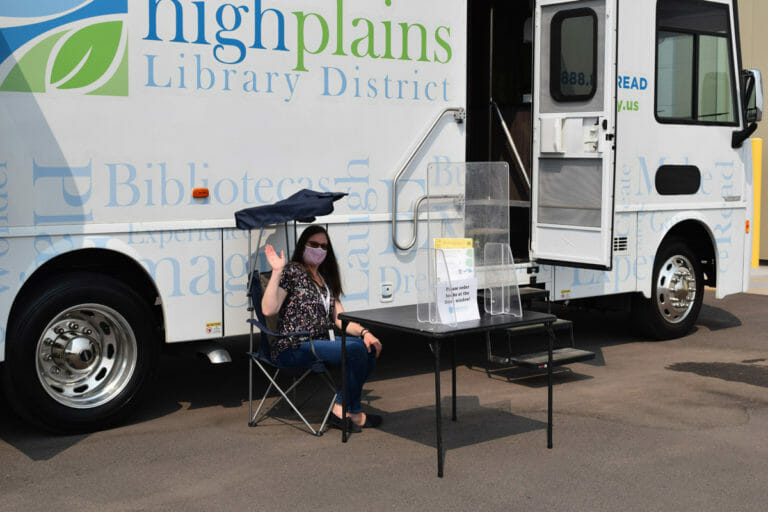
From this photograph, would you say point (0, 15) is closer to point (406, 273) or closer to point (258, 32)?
point (258, 32)

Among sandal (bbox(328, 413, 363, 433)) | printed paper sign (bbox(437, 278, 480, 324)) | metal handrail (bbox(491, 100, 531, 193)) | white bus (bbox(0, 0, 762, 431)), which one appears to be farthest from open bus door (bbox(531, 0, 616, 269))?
sandal (bbox(328, 413, 363, 433))

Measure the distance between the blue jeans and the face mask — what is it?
0.50 metres

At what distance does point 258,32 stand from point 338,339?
2.00 meters

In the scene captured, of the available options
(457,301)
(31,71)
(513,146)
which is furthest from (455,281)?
(513,146)

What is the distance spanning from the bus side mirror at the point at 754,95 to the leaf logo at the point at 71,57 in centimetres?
571

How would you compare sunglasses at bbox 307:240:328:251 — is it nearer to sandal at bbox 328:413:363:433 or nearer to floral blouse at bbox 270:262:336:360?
floral blouse at bbox 270:262:336:360

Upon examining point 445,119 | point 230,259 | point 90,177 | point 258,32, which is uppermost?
point 258,32

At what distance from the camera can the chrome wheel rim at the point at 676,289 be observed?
344 inches

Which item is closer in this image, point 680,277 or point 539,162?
point 539,162

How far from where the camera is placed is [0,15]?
540 cm

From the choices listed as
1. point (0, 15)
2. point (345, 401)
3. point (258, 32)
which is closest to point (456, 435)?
point (345, 401)

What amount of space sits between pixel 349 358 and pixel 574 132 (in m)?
2.87

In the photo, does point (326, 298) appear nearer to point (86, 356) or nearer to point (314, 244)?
point (314, 244)

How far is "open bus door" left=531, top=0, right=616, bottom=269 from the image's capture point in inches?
287
